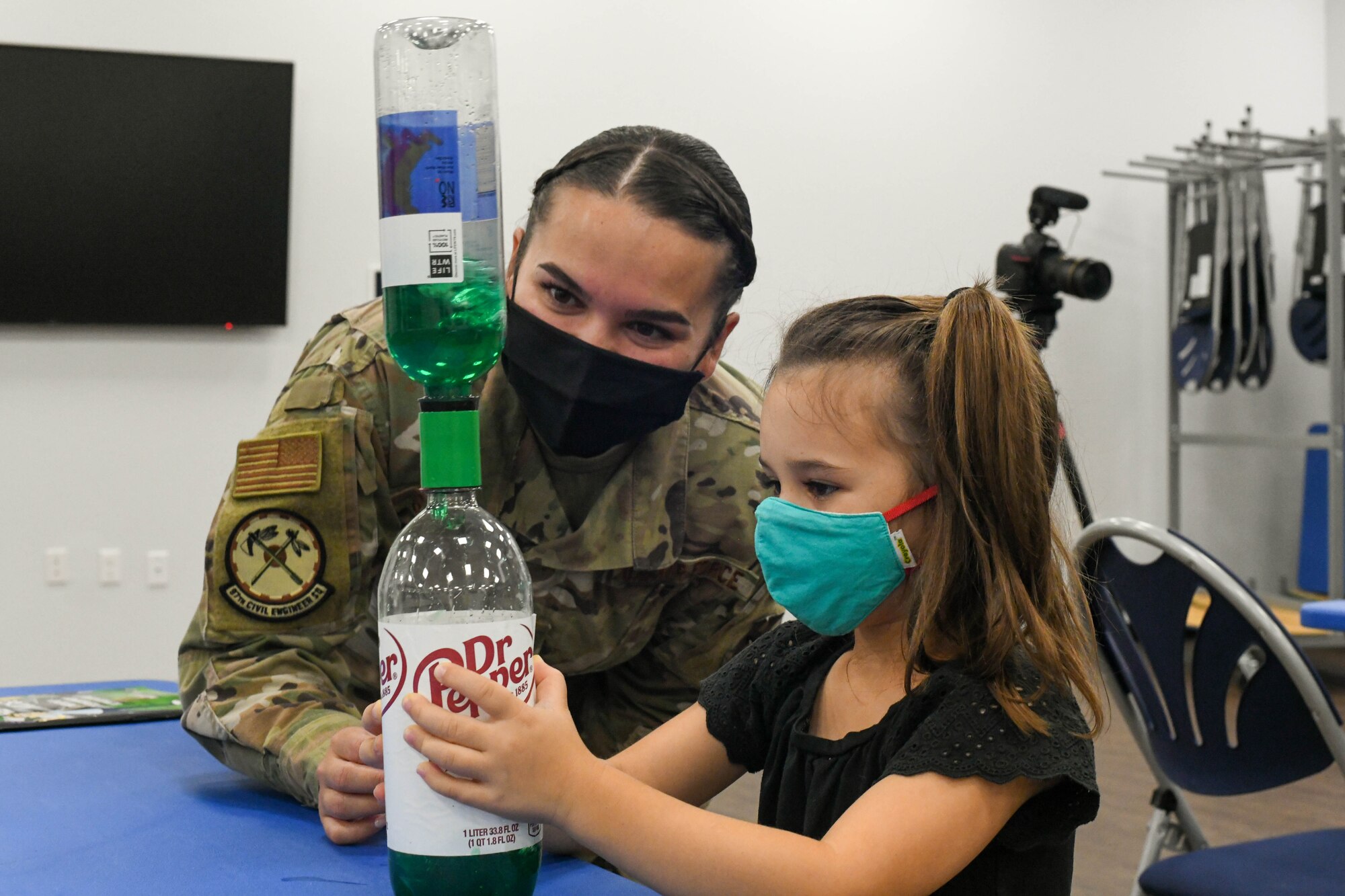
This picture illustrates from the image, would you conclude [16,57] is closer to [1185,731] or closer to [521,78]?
[521,78]

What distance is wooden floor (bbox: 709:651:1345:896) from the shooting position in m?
2.75

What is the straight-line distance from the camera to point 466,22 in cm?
85

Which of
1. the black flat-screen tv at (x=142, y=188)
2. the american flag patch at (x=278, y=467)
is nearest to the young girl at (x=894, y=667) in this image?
the american flag patch at (x=278, y=467)

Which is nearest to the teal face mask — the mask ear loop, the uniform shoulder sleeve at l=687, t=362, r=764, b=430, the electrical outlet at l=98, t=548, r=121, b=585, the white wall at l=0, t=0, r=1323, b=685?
the mask ear loop

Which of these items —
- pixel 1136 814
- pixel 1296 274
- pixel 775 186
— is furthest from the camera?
pixel 1296 274

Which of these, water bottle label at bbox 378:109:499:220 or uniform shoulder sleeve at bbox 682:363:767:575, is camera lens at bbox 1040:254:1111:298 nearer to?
uniform shoulder sleeve at bbox 682:363:767:575

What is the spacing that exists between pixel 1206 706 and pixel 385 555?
3.46 ft

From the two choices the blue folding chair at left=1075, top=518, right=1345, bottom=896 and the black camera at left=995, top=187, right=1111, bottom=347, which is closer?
the blue folding chair at left=1075, top=518, right=1345, bottom=896

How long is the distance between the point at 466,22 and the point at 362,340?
0.47 meters

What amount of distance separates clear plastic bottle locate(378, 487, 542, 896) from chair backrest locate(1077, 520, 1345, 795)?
97 cm

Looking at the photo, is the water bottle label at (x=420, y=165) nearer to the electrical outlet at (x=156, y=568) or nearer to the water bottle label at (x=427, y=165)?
the water bottle label at (x=427, y=165)

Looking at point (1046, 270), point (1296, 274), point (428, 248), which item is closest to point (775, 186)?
point (1046, 270)

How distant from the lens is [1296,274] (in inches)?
198

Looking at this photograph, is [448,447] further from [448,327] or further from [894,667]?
[894,667]
